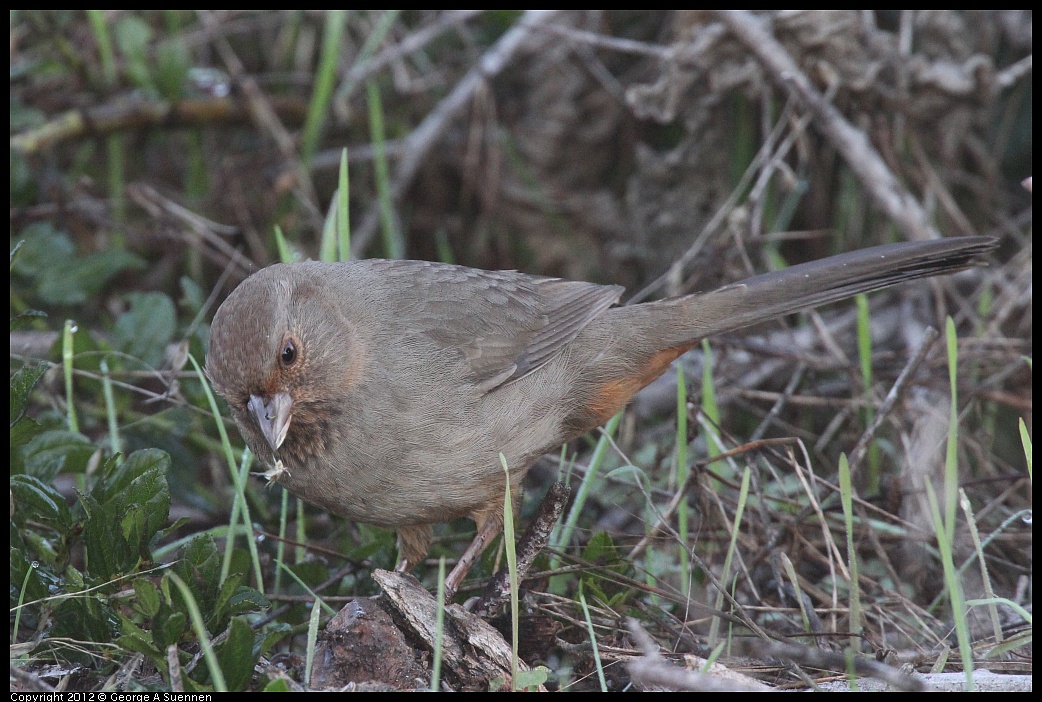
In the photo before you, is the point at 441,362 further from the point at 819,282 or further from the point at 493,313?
the point at 819,282

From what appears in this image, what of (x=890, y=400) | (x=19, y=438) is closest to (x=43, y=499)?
(x=19, y=438)

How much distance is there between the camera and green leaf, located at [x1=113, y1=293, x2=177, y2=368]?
422cm

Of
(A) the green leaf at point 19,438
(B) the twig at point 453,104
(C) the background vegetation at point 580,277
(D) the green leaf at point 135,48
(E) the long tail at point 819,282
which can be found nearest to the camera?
(C) the background vegetation at point 580,277

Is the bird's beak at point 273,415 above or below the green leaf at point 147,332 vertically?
above

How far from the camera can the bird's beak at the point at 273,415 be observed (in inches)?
122

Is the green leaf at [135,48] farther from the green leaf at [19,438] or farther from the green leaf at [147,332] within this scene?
the green leaf at [19,438]

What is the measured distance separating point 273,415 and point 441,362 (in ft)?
2.13

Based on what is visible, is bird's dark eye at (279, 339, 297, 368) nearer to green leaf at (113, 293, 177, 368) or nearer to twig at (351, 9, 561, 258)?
green leaf at (113, 293, 177, 368)

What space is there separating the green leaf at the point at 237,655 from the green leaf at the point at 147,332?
71.7 inches

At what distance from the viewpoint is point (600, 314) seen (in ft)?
13.1

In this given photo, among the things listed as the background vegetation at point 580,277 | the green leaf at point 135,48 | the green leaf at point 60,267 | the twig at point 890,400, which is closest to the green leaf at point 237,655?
the background vegetation at point 580,277

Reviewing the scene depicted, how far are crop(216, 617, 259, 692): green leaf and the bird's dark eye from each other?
86 centimetres

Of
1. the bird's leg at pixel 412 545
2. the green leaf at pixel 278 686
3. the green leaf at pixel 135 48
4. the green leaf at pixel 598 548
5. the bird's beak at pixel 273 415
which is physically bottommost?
the bird's leg at pixel 412 545
